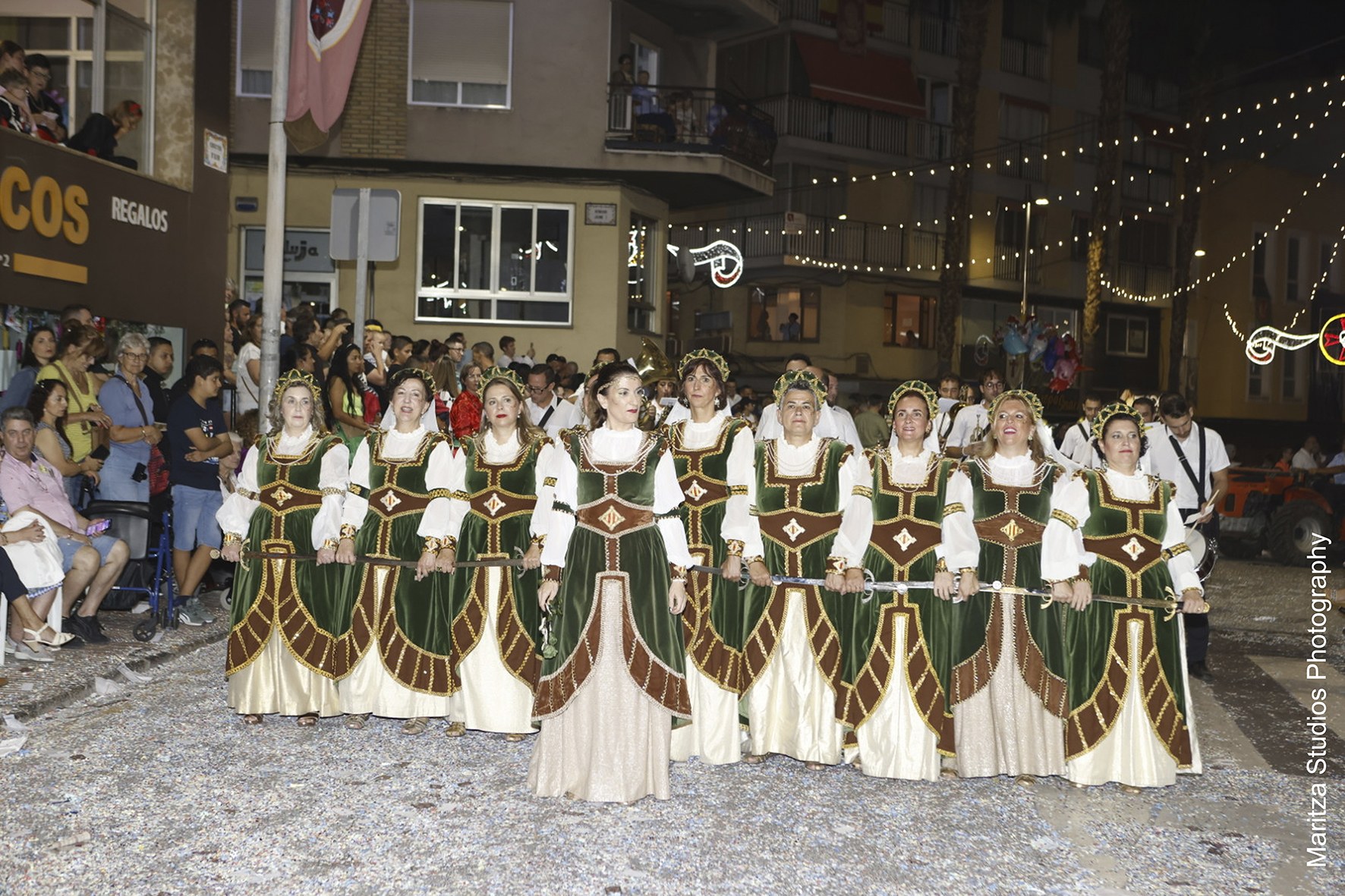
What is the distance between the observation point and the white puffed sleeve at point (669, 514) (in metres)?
6.03

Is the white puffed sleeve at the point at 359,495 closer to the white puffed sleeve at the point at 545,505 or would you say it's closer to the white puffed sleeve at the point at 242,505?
the white puffed sleeve at the point at 242,505

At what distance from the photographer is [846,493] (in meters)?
6.86

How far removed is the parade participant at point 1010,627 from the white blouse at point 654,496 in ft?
5.24

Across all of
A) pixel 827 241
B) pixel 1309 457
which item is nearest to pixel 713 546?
pixel 1309 457

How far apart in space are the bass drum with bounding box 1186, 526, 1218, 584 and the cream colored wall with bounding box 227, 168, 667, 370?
1342 cm

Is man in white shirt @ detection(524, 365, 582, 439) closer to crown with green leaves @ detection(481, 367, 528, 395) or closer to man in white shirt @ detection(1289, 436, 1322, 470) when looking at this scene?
crown with green leaves @ detection(481, 367, 528, 395)

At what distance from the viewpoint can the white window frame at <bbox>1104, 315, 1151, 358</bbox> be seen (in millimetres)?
39688

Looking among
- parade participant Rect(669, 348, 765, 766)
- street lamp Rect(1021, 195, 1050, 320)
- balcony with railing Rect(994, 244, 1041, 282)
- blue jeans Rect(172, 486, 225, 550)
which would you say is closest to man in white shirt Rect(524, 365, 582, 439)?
blue jeans Rect(172, 486, 225, 550)

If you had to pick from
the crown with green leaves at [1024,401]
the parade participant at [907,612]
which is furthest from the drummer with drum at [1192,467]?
the parade participant at [907,612]

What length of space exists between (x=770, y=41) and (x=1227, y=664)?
25.7 m

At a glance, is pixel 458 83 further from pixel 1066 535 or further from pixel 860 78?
pixel 1066 535

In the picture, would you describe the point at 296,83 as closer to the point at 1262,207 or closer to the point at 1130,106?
the point at 1130,106

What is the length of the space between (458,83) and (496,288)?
11.0 ft

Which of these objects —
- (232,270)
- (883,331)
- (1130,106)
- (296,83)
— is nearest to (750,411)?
(296,83)
